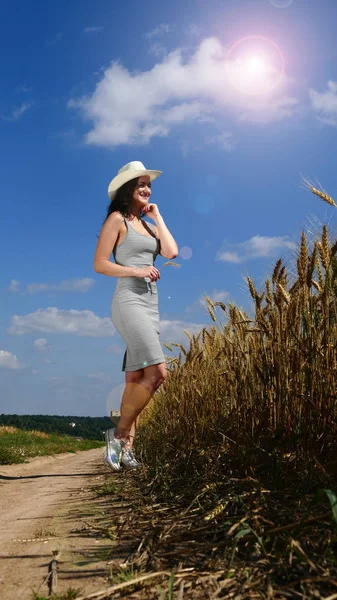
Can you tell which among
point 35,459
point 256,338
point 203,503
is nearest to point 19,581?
point 203,503

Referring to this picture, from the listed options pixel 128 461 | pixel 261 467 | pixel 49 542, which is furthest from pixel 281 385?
pixel 128 461

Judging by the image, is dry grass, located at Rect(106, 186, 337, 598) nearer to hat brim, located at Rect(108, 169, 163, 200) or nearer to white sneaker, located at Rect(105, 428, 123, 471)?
white sneaker, located at Rect(105, 428, 123, 471)

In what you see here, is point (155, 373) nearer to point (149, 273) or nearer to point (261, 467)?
point (149, 273)

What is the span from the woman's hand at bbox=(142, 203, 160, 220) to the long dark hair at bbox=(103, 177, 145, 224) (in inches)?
5.8

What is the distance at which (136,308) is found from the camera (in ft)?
13.0

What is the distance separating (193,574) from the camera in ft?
5.43

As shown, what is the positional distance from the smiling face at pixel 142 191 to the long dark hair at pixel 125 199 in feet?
0.10

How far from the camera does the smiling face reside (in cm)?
424

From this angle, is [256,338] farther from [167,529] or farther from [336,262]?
[167,529]

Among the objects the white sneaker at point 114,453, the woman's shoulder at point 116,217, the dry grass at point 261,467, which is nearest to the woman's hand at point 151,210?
the woman's shoulder at point 116,217

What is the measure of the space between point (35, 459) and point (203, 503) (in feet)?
22.9

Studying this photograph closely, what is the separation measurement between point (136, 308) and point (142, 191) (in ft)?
3.29

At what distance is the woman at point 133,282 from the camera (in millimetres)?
3947

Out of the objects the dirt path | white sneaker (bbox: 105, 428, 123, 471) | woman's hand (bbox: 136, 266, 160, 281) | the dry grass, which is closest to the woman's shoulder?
woman's hand (bbox: 136, 266, 160, 281)
